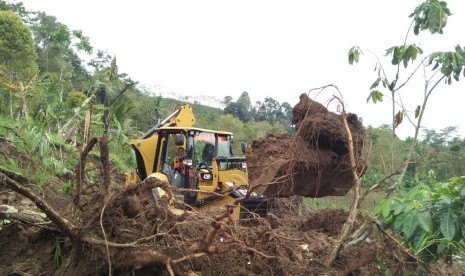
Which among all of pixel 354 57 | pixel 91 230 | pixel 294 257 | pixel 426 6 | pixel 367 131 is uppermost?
pixel 426 6

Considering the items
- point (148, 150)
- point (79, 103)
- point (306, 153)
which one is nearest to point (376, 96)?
point (306, 153)

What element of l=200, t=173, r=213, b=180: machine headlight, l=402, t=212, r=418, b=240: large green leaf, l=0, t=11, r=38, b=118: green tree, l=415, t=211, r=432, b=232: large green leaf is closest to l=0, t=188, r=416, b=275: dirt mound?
l=402, t=212, r=418, b=240: large green leaf

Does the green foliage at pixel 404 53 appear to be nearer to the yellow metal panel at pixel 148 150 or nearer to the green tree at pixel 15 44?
the yellow metal panel at pixel 148 150

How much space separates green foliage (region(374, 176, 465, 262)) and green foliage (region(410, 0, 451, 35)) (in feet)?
5.01

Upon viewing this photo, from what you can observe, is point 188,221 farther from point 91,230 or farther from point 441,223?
point 441,223

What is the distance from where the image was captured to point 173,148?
24.9ft

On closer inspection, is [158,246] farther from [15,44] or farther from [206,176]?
[15,44]

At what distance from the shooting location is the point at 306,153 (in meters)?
5.43

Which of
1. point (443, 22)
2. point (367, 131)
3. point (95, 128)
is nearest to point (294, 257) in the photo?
point (367, 131)

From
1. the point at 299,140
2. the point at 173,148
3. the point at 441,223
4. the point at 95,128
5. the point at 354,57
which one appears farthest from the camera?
the point at 95,128

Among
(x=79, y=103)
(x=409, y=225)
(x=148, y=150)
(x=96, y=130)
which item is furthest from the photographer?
(x=79, y=103)

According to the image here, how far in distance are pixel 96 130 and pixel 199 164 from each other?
6859mm

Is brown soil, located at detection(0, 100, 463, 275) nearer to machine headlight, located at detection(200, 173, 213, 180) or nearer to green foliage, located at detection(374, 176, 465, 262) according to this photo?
green foliage, located at detection(374, 176, 465, 262)

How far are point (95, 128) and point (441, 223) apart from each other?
11330 millimetres
